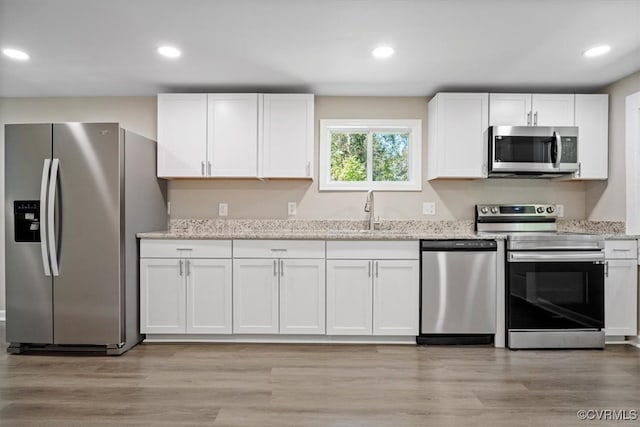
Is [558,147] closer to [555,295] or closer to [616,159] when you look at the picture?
[616,159]

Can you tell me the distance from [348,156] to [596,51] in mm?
2195

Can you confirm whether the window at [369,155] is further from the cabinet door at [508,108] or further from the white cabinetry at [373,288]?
the white cabinetry at [373,288]

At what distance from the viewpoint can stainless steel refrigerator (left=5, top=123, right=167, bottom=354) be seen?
2994 millimetres

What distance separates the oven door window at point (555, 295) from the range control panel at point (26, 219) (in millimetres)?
3824

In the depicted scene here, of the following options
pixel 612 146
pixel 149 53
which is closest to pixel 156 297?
pixel 149 53

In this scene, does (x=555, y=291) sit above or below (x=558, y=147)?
below

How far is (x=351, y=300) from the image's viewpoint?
10.7 feet

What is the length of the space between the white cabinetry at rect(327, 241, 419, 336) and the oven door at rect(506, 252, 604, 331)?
2.67ft

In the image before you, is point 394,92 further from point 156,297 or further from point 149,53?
point 156,297

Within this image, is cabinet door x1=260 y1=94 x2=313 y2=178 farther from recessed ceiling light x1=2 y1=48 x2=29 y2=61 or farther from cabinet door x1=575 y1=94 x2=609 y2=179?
cabinet door x1=575 y1=94 x2=609 y2=179

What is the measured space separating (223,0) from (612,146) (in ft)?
11.7

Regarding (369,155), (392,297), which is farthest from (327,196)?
(392,297)

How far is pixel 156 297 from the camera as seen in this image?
329cm

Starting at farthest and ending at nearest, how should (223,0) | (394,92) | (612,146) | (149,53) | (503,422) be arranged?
(394,92), (612,146), (149,53), (223,0), (503,422)
